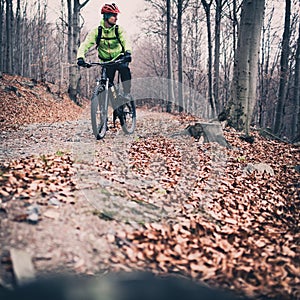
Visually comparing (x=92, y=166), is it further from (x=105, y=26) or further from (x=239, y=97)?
(x=239, y=97)

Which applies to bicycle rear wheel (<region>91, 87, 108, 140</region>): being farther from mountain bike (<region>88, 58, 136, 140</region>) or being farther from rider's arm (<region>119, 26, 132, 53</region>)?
rider's arm (<region>119, 26, 132, 53</region>)

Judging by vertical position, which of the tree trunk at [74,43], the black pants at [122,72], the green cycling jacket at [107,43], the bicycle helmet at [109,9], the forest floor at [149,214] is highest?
the tree trunk at [74,43]

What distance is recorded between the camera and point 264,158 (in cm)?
714

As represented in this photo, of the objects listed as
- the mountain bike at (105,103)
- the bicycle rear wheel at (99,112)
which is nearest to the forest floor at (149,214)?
the bicycle rear wheel at (99,112)

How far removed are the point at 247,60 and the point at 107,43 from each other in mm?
4406

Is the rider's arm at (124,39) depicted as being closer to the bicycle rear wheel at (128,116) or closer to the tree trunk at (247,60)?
the bicycle rear wheel at (128,116)

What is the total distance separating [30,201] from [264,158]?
217 inches

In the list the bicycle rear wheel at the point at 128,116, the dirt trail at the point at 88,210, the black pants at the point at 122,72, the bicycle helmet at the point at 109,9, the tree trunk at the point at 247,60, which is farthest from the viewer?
the tree trunk at the point at 247,60

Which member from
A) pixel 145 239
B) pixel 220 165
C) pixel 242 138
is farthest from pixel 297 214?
pixel 242 138

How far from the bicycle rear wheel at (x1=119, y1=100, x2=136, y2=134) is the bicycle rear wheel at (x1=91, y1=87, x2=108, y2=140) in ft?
2.22

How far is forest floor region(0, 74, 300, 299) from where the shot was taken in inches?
102

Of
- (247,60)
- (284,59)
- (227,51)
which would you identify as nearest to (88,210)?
(247,60)

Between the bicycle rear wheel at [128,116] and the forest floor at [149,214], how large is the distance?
774mm

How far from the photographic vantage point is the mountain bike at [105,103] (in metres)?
5.74
